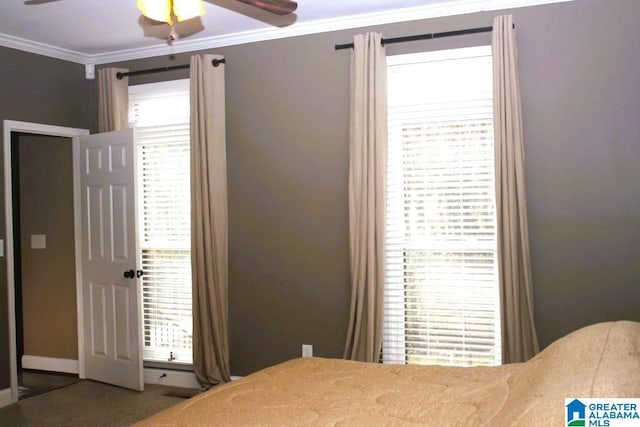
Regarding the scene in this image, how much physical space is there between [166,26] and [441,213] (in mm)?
2483

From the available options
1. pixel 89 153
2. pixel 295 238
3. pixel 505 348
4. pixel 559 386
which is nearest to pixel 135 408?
pixel 295 238

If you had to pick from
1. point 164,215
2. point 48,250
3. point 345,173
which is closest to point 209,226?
point 164,215

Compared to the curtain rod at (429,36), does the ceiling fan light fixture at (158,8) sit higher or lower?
lower

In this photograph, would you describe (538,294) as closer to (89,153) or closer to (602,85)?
(602,85)

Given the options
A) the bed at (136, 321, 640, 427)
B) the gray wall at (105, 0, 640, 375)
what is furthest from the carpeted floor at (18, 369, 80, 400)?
the bed at (136, 321, 640, 427)

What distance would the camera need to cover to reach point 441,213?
12.7 ft

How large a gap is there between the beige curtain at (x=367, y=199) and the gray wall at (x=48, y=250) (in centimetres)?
269

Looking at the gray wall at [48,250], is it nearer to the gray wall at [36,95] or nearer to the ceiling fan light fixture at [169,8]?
the gray wall at [36,95]

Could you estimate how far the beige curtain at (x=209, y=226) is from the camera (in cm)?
431

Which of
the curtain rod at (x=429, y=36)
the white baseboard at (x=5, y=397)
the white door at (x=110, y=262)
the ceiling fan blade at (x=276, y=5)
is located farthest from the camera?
the white door at (x=110, y=262)

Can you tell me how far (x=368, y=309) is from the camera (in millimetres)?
3877

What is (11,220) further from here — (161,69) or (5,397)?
Answer: (161,69)

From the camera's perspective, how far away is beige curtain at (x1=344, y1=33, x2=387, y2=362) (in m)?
3.87

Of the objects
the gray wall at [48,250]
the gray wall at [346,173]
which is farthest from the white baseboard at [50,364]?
the gray wall at [346,173]
